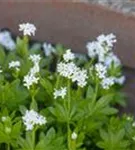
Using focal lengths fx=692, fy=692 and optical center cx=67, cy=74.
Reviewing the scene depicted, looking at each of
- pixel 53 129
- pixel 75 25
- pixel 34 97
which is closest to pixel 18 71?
pixel 34 97

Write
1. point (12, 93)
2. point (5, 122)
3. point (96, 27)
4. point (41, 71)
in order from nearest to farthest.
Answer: point (5, 122)
point (12, 93)
point (41, 71)
point (96, 27)

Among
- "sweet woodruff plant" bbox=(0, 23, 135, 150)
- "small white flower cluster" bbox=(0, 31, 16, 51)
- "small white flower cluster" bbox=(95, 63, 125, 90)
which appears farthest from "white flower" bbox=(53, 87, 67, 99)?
"small white flower cluster" bbox=(0, 31, 16, 51)

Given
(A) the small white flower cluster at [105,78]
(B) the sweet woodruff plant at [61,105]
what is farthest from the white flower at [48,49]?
(A) the small white flower cluster at [105,78]

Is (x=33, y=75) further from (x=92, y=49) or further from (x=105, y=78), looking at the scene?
(x=92, y=49)

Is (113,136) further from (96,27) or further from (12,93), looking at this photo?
(96,27)

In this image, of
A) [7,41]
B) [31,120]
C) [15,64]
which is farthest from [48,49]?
[31,120]

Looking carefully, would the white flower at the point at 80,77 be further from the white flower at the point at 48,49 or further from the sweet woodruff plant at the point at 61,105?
the white flower at the point at 48,49
